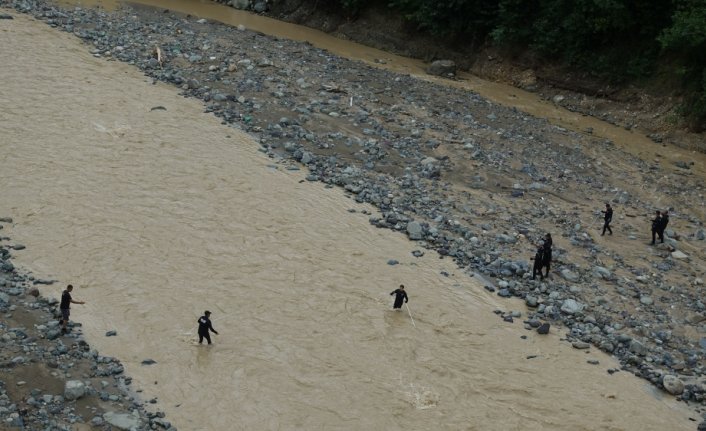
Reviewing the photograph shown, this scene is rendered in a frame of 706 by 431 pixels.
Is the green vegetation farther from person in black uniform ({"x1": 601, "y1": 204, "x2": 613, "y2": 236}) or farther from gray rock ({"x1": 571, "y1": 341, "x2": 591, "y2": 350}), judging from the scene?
gray rock ({"x1": 571, "y1": 341, "x2": 591, "y2": 350})

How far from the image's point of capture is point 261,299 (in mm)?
16453

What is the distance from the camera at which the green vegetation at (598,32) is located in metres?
28.1

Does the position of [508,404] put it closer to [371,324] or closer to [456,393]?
[456,393]

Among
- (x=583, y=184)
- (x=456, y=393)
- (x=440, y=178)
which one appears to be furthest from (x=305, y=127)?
(x=456, y=393)

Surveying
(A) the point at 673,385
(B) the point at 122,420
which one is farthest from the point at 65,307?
(A) the point at 673,385

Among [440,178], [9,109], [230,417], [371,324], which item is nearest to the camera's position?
[230,417]

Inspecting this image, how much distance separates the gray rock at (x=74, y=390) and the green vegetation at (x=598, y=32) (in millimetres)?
23182

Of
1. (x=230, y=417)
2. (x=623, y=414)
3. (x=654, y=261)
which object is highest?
(x=654, y=261)

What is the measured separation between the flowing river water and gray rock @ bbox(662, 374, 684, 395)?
0.65 ft

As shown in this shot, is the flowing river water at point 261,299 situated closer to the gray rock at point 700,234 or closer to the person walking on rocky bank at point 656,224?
the person walking on rocky bank at point 656,224

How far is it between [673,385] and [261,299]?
858cm

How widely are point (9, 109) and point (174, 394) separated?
1520 centimetres

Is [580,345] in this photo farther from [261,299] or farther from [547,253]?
[261,299]

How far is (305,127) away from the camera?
25469 mm
